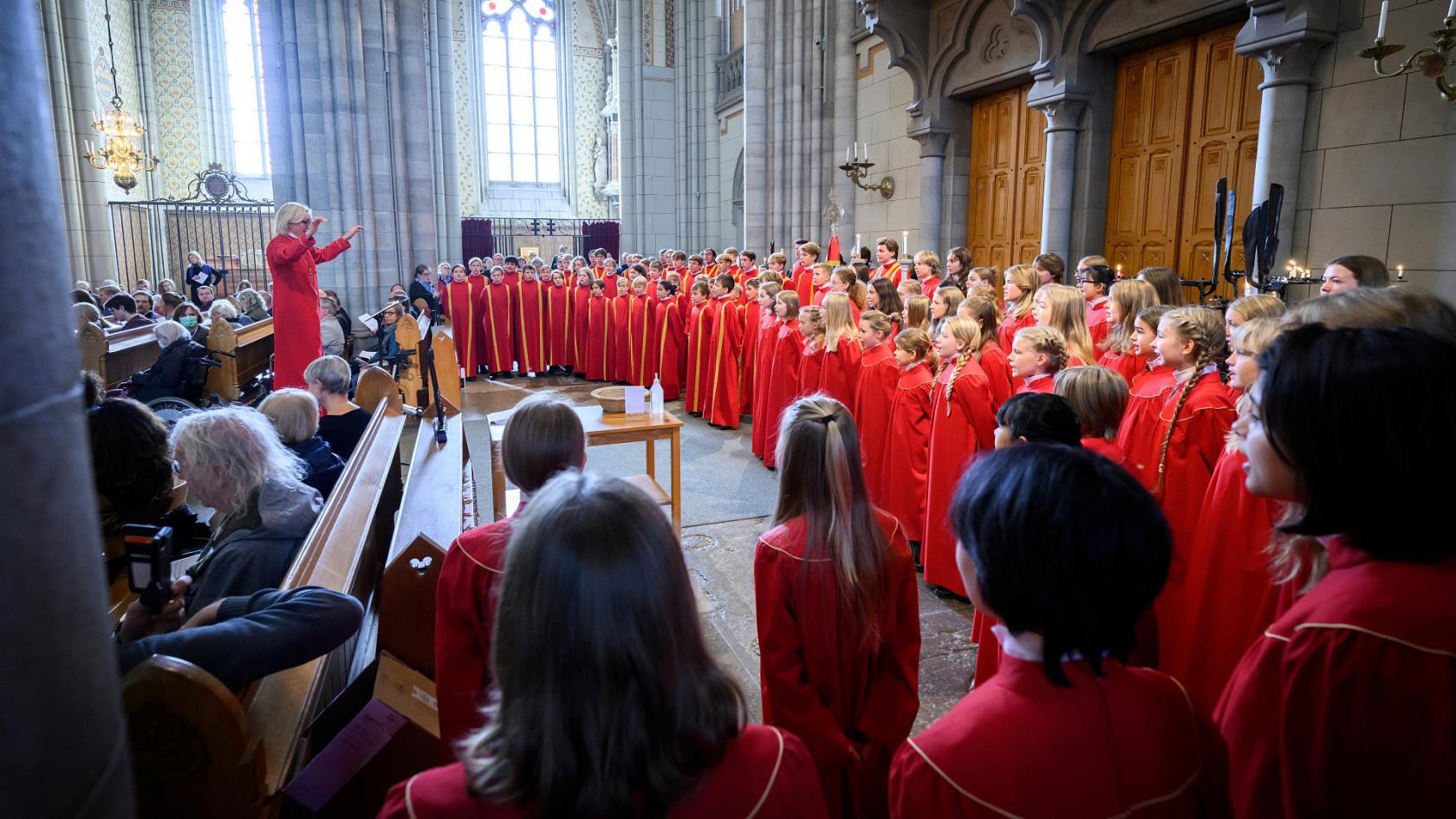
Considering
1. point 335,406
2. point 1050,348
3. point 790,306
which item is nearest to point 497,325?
point 790,306

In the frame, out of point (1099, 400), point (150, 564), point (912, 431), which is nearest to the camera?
point (150, 564)

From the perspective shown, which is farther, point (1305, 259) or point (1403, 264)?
point (1305, 259)

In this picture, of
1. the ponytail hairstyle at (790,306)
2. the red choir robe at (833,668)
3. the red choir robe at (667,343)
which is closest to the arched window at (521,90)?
the red choir robe at (667,343)

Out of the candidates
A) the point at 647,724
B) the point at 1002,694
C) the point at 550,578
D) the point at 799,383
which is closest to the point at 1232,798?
the point at 1002,694

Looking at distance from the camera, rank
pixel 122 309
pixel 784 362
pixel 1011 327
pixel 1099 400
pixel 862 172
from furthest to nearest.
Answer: pixel 862 172 → pixel 122 309 → pixel 784 362 → pixel 1011 327 → pixel 1099 400

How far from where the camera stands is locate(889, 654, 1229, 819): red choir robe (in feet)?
3.35

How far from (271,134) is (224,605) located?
1370cm

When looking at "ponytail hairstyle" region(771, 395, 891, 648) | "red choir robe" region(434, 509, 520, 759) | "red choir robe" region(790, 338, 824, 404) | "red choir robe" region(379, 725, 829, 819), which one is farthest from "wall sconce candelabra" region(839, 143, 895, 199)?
"red choir robe" region(379, 725, 829, 819)

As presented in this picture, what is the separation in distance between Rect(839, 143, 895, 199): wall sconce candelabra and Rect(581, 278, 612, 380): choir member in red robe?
3.56 m

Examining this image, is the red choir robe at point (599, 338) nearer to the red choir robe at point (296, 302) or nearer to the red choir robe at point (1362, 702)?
the red choir robe at point (296, 302)

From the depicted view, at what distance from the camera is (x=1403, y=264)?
4922 mm

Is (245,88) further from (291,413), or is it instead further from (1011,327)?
(1011,327)

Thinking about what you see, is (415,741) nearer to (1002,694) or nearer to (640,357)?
(1002,694)

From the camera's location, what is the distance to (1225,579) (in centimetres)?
243
